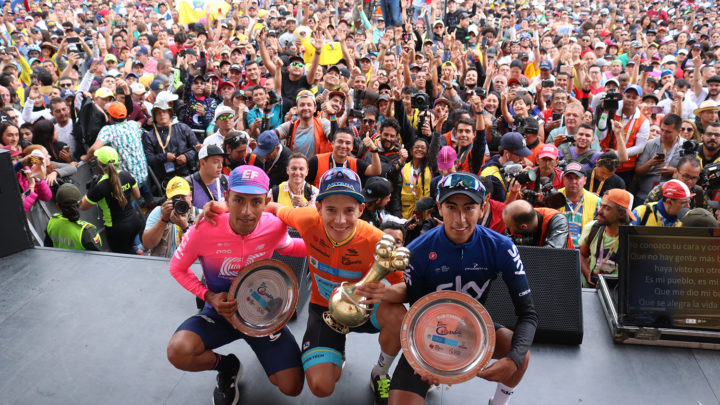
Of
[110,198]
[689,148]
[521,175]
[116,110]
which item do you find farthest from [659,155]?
[116,110]

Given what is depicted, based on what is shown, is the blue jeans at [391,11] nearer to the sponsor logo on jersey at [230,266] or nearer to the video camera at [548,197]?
the video camera at [548,197]

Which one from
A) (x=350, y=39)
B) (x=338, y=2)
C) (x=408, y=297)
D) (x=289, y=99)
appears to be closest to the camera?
(x=408, y=297)

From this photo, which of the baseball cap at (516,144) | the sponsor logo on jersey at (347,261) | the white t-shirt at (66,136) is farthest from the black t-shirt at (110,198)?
the baseball cap at (516,144)

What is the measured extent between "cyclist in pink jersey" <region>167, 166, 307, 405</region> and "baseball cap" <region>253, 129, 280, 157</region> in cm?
278

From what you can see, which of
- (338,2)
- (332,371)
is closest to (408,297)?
(332,371)

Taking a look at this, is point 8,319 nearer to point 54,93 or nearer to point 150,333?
point 150,333

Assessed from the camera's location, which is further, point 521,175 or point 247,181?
point 521,175

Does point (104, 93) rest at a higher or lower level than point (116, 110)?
higher

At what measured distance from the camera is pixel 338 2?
61.2 feet

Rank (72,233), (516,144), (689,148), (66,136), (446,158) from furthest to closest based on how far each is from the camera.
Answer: (66,136), (689,148), (516,144), (446,158), (72,233)

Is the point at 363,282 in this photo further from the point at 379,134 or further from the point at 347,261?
the point at 379,134

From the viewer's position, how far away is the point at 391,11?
620 inches

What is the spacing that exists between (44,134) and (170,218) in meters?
4.52

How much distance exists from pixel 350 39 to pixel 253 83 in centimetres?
391
